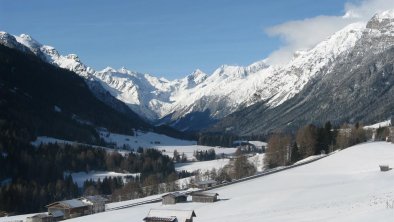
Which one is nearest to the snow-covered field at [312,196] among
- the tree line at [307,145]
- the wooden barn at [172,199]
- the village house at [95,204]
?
the wooden barn at [172,199]

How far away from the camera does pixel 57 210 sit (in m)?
119

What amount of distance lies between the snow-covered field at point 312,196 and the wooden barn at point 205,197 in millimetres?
2064

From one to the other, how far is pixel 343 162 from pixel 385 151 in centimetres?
1822

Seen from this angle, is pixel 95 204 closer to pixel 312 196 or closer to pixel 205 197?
pixel 205 197

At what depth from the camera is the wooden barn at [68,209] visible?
116750 mm

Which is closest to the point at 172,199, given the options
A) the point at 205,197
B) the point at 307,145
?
the point at 205,197

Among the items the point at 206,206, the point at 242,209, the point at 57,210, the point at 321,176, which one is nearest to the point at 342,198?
the point at 242,209

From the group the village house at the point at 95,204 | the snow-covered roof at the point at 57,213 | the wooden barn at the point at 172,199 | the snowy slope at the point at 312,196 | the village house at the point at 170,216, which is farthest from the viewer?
the village house at the point at 95,204

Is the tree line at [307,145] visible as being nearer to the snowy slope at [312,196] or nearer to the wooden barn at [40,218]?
the snowy slope at [312,196]

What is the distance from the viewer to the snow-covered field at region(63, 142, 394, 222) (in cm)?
6328

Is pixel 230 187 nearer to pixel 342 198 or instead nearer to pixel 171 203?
pixel 171 203

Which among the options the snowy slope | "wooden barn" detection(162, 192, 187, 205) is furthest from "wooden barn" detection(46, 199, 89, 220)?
"wooden barn" detection(162, 192, 187, 205)

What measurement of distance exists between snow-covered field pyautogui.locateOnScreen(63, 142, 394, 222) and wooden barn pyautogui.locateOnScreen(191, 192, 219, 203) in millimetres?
2064

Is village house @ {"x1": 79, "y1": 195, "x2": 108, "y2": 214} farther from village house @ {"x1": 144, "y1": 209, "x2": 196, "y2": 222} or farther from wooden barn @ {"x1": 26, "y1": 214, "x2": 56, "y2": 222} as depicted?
village house @ {"x1": 144, "y1": 209, "x2": 196, "y2": 222}
